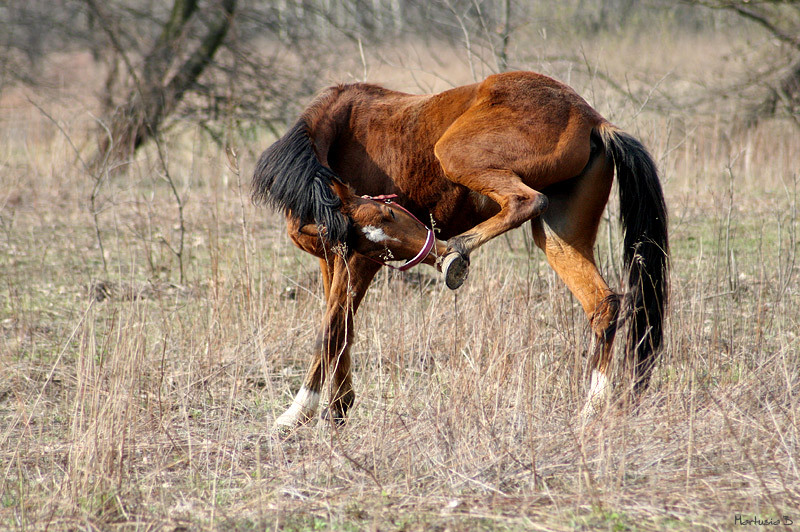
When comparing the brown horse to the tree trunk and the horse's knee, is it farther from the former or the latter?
the tree trunk

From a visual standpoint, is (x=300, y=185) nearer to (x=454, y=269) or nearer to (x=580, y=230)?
(x=454, y=269)

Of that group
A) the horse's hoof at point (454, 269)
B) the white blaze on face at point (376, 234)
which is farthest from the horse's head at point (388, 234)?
the horse's hoof at point (454, 269)

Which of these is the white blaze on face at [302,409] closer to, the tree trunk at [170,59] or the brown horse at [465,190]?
the brown horse at [465,190]

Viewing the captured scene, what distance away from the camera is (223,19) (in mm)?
11109

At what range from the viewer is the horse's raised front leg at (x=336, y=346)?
388cm

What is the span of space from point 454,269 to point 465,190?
79 centimetres

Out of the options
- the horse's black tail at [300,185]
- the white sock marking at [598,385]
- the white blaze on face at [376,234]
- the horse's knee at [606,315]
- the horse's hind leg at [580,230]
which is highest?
the horse's black tail at [300,185]

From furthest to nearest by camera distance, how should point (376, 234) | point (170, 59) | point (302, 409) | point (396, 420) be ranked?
point (170, 59) < point (302, 409) < point (376, 234) < point (396, 420)

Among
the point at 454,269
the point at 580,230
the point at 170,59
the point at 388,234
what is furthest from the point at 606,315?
the point at 170,59

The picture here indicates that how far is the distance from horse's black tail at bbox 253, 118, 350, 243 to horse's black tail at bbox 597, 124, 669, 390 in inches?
55.5

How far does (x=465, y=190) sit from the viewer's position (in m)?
3.95

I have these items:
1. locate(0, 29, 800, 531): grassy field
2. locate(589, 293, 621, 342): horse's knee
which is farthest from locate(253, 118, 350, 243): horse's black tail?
locate(589, 293, 621, 342): horse's knee

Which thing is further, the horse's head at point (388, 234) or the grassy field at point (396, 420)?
the horse's head at point (388, 234)

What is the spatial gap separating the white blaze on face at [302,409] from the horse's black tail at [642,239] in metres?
1.63
